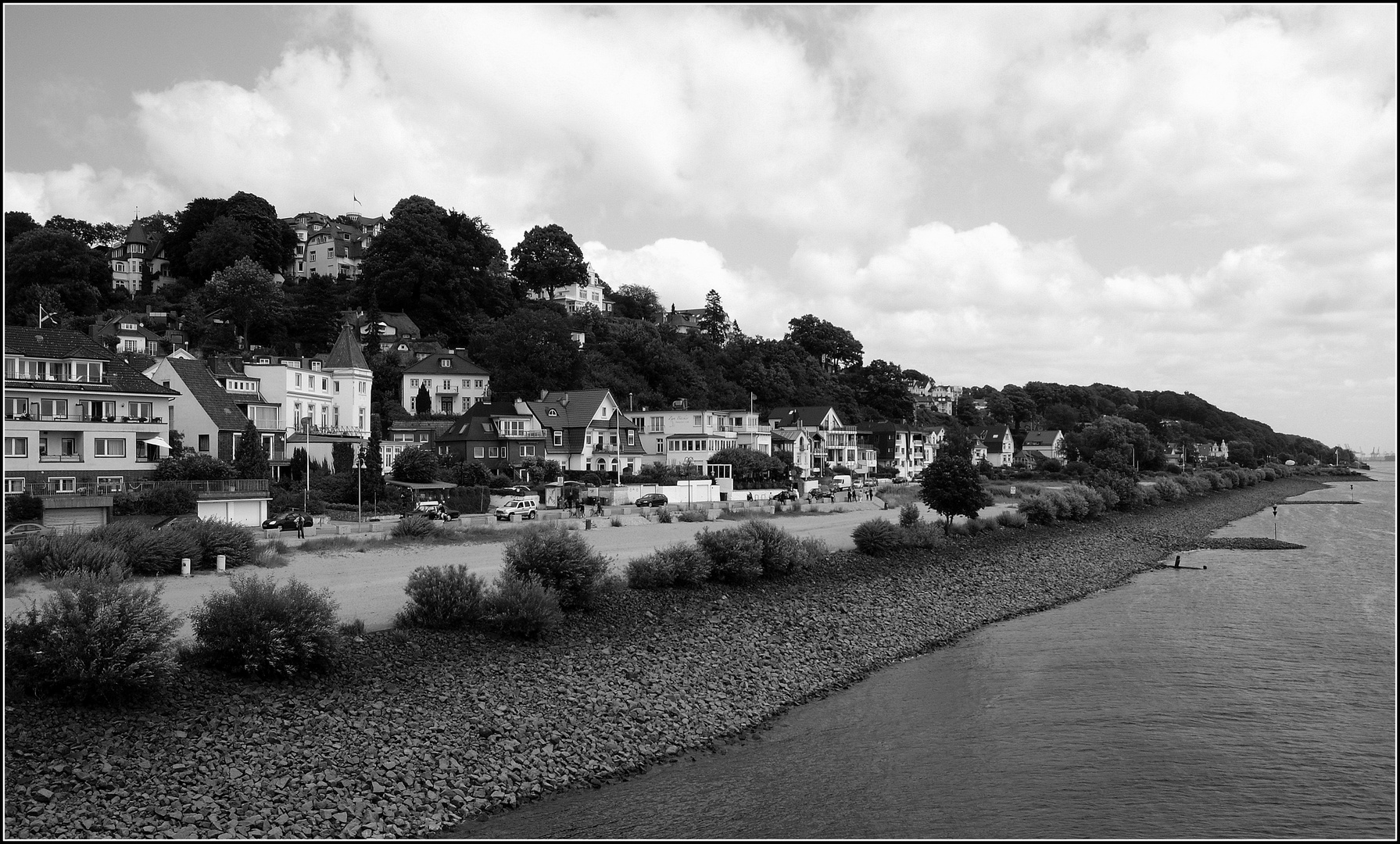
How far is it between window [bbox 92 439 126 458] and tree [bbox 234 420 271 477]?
16.2 feet

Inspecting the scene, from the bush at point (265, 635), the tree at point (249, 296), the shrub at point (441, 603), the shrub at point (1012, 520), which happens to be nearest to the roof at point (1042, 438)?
the shrub at point (1012, 520)

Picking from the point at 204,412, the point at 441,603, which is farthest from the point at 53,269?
the point at 441,603

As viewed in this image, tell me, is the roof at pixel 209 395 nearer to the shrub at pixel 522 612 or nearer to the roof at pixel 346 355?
the roof at pixel 346 355

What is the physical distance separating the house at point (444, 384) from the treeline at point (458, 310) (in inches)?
65.3

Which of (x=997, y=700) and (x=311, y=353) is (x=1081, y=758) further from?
(x=311, y=353)

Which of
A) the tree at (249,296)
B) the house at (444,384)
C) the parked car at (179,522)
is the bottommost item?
the parked car at (179,522)

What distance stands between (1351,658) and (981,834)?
57.2 feet

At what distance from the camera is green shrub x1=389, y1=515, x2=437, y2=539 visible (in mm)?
36031

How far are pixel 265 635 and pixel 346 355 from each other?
54459 millimetres

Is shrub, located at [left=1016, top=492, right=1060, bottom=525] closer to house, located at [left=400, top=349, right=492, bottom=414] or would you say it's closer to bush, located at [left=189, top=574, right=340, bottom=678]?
bush, located at [left=189, top=574, right=340, bottom=678]

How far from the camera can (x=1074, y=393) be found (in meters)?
190

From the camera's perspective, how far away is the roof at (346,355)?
6781cm

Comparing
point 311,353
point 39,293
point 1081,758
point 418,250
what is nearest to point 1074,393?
point 418,250

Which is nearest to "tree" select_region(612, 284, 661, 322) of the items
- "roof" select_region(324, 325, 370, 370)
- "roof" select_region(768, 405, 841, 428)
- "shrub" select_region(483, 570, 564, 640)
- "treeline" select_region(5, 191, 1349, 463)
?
"treeline" select_region(5, 191, 1349, 463)
